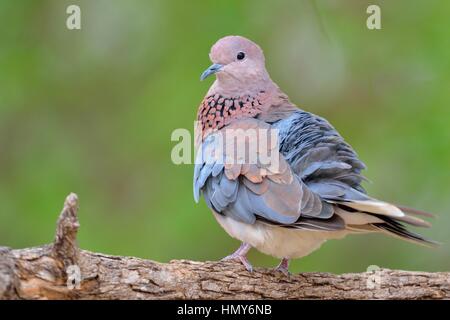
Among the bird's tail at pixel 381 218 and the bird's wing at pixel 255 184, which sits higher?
the bird's wing at pixel 255 184

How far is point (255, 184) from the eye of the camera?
4609 mm

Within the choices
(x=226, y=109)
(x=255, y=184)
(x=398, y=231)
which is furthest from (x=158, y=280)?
(x=226, y=109)

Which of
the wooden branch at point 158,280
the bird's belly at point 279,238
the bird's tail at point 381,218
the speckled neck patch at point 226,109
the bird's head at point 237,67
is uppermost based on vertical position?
the bird's head at point 237,67

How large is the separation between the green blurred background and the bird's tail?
2038 mm

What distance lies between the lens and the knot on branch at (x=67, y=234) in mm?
3654

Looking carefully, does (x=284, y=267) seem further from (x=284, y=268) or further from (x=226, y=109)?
(x=226, y=109)

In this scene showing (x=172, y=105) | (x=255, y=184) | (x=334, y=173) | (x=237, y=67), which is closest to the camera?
(x=334, y=173)

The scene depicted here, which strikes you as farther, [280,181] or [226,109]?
[226,109]

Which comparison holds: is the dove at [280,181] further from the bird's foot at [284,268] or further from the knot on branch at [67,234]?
the knot on branch at [67,234]

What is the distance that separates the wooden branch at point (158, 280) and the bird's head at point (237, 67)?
1.30m

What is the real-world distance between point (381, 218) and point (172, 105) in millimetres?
2702

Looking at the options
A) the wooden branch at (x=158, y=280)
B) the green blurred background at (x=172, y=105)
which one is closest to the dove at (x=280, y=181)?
the wooden branch at (x=158, y=280)

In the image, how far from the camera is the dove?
419cm

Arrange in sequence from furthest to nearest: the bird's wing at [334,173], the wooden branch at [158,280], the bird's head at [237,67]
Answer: the bird's head at [237,67] < the bird's wing at [334,173] < the wooden branch at [158,280]
